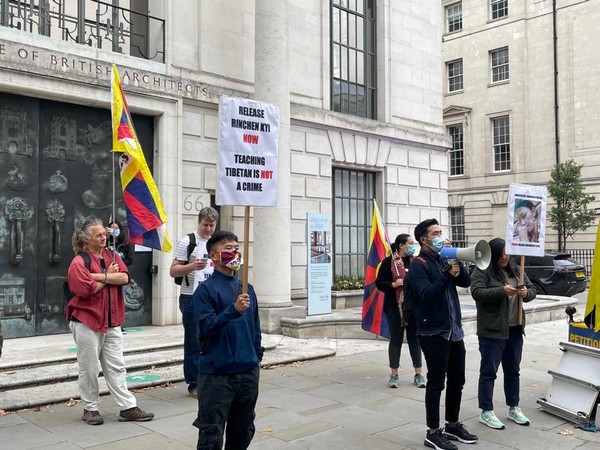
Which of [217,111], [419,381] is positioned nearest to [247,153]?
[419,381]

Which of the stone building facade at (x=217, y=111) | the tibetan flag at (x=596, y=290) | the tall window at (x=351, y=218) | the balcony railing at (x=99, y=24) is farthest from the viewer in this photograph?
the tall window at (x=351, y=218)

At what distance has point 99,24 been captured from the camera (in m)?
11.2

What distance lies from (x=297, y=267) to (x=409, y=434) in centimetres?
820

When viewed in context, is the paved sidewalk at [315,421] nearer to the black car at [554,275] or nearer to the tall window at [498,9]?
the black car at [554,275]

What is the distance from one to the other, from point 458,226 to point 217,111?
28.4 metres

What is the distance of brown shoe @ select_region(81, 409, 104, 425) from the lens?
5757 millimetres

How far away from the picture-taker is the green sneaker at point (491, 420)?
575cm

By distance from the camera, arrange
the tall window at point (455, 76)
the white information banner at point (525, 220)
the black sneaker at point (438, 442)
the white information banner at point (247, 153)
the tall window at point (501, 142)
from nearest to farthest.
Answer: the white information banner at point (247, 153), the black sneaker at point (438, 442), the white information banner at point (525, 220), the tall window at point (501, 142), the tall window at point (455, 76)

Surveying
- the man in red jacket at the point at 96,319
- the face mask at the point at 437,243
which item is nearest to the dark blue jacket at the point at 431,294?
the face mask at the point at 437,243

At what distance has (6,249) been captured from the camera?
9664 millimetres

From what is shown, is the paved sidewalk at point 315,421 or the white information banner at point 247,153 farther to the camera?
the paved sidewalk at point 315,421

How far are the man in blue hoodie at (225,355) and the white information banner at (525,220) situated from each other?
10.2ft

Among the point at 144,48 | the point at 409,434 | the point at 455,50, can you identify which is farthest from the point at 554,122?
the point at 409,434

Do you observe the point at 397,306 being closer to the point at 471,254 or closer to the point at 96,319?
the point at 471,254
